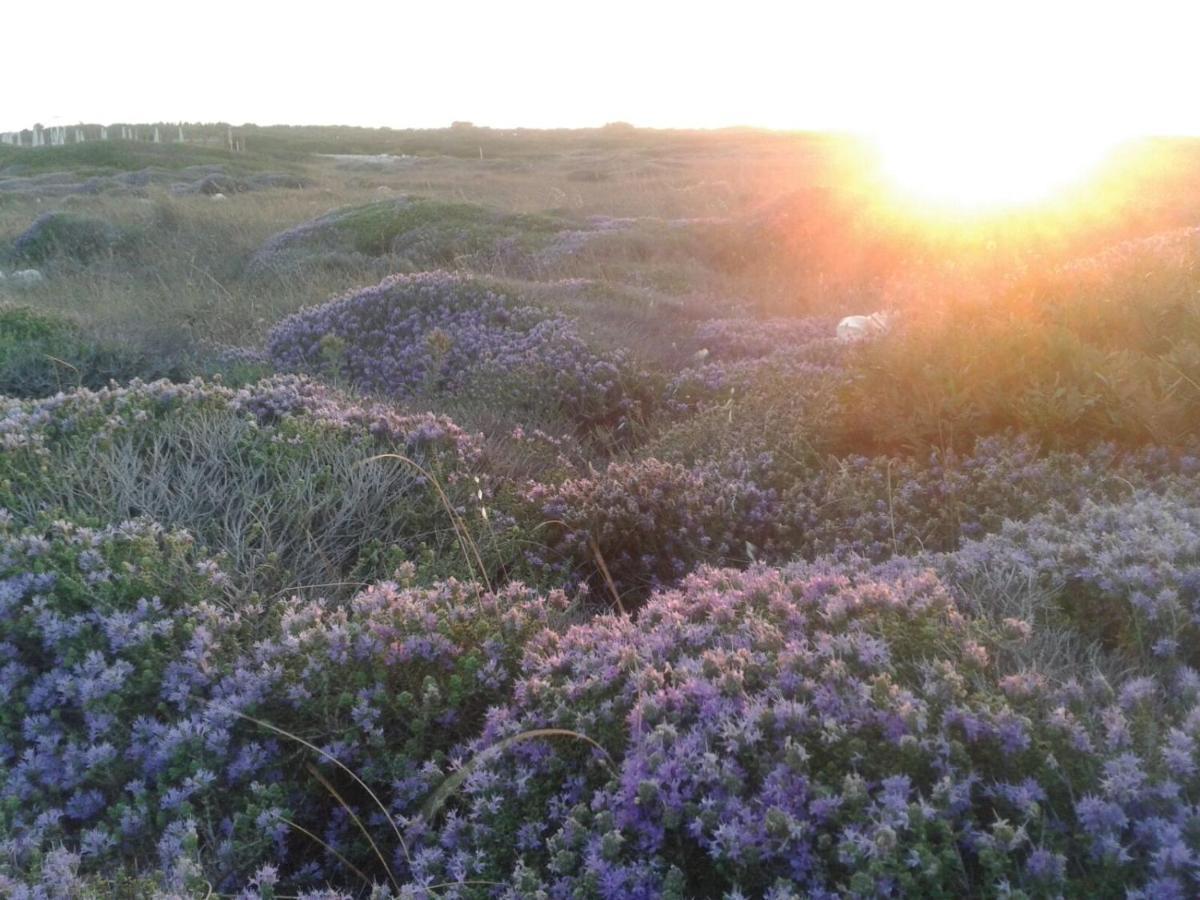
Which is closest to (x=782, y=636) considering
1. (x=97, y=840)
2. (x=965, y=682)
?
(x=965, y=682)

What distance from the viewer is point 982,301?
660cm

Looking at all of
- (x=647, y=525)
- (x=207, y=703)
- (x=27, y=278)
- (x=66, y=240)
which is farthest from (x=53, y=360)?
(x=66, y=240)

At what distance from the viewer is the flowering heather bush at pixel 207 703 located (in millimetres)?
2756

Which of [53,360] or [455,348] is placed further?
[455,348]

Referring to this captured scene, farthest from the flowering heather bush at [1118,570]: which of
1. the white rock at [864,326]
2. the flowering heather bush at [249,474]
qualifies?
the white rock at [864,326]

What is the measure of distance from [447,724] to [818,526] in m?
2.54

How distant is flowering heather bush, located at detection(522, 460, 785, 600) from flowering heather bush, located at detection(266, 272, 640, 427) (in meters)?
2.39

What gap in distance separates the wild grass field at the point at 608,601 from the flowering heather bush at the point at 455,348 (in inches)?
1.9

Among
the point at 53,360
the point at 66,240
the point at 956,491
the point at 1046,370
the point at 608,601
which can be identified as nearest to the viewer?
the point at 608,601

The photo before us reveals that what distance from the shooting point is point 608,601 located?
4.67 metres

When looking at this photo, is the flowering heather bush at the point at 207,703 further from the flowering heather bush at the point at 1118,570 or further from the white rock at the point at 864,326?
the white rock at the point at 864,326

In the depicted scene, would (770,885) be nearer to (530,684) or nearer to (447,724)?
(530,684)

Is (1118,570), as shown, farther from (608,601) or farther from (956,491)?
(608,601)

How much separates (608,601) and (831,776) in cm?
246
